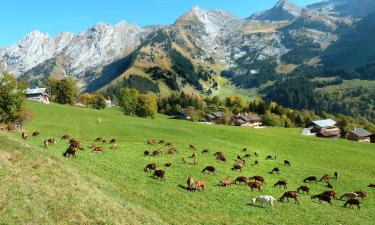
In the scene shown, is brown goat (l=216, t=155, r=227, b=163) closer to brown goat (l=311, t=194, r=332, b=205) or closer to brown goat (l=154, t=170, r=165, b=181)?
brown goat (l=311, t=194, r=332, b=205)

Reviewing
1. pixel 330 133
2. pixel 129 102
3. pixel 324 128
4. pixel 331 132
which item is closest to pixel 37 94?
pixel 129 102

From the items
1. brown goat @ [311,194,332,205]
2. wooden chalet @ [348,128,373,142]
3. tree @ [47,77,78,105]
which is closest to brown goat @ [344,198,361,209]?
brown goat @ [311,194,332,205]

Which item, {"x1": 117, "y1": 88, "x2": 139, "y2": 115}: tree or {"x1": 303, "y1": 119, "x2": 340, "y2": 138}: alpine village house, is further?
{"x1": 303, "y1": 119, "x2": 340, "y2": 138}: alpine village house

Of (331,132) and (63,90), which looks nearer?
(331,132)

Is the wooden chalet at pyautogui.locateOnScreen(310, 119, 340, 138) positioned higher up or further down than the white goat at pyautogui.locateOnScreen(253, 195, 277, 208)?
higher up

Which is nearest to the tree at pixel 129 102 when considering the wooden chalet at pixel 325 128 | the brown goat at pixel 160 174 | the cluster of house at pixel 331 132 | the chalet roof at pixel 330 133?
the cluster of house at pixel 331 132

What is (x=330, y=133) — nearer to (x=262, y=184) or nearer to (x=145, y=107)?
(x=145, y=107)

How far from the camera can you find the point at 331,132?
18562 cm

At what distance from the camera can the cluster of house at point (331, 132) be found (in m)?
167

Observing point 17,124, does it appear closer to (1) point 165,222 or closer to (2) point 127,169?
(2) point 127,169

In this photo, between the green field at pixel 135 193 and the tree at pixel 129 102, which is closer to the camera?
the green field at pixel 135 193

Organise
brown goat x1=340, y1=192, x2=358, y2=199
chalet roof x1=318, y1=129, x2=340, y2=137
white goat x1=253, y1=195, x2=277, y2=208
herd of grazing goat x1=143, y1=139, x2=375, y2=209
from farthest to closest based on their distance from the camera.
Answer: chalet roof x1=318, y1=129, x2=340, y2=137 < brown goat x1=340, y1=192, x2=358, y2=199 < herd of grazing goat x1=143, y1=139, x2=375, y2=209 < white goat x1=253, y1=195, x2=277, y2=208

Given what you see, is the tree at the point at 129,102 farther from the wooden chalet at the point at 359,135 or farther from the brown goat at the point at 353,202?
the brown goat at the point at 353,202

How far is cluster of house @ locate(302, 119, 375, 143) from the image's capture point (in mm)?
166750
